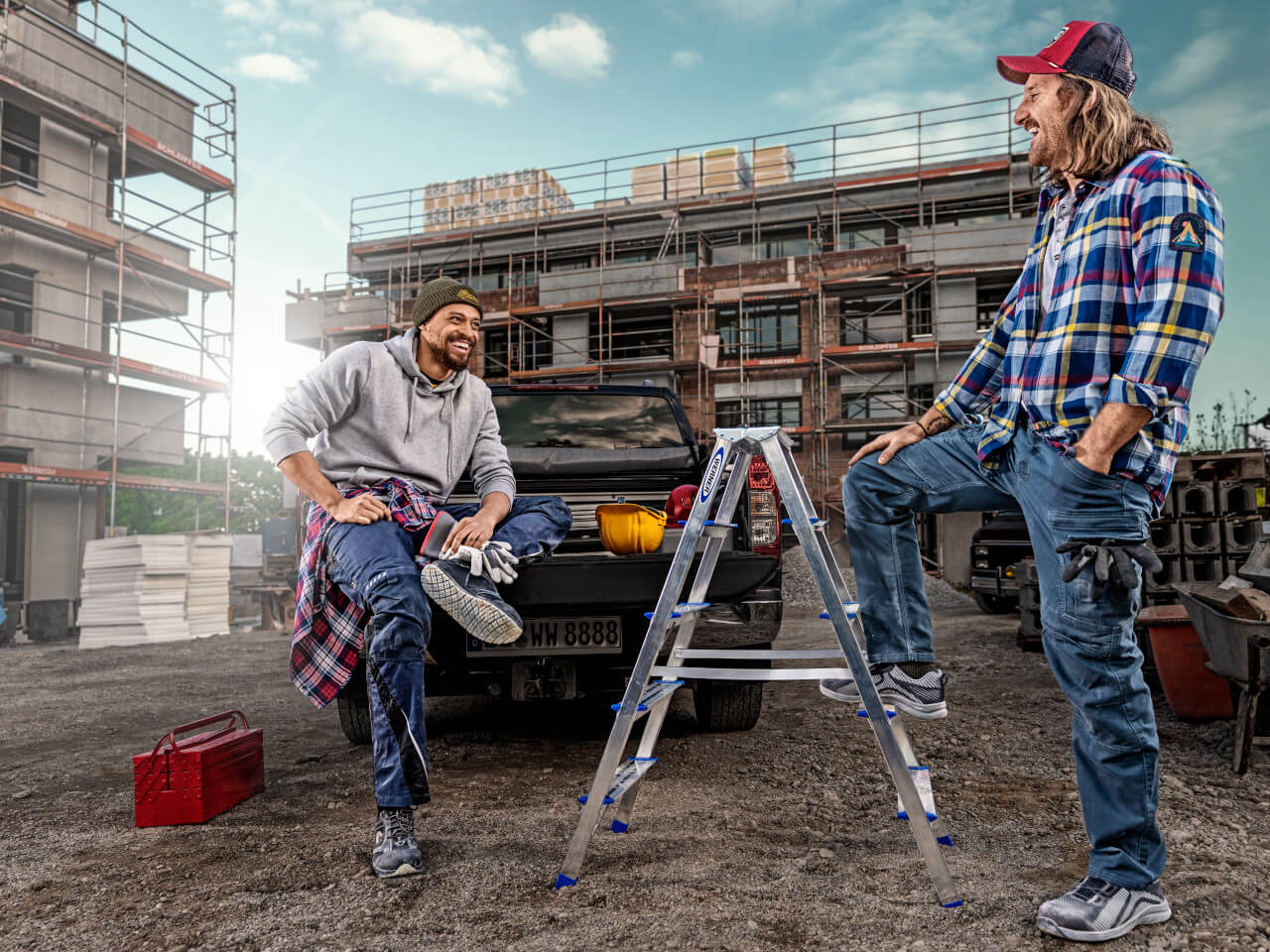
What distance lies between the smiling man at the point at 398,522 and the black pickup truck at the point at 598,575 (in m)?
0.31

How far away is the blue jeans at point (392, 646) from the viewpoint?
2.60 metres

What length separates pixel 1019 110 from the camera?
2283mm

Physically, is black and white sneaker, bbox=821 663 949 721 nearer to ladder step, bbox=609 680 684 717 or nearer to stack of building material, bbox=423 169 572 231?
ladder step, bbox=609 680 684 717

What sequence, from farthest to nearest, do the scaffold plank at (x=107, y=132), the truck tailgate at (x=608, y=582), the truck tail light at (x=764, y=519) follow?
the scaffold plank at (x=107, y=132), the truck tail light at (x=764, y=519), the truck tailgate at (x=608, y=582)

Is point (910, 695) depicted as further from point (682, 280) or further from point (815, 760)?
point (682, 280)

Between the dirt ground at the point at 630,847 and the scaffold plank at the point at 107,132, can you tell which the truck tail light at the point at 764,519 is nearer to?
the dirt ground at the point at 630,847

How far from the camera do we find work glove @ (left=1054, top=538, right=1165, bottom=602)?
1949 mm

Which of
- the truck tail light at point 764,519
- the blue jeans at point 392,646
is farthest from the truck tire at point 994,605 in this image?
the blue jeans at point 392,646

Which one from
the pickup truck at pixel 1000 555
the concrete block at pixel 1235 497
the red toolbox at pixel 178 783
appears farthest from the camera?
the pickup truck at pixel 1000 555

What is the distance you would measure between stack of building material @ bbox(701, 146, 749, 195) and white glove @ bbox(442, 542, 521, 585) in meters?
26.8

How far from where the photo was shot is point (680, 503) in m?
3.98

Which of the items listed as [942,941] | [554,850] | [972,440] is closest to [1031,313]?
[972,440]

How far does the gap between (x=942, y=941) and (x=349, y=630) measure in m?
2.16

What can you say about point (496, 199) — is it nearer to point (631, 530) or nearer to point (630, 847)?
point (631, 530)
